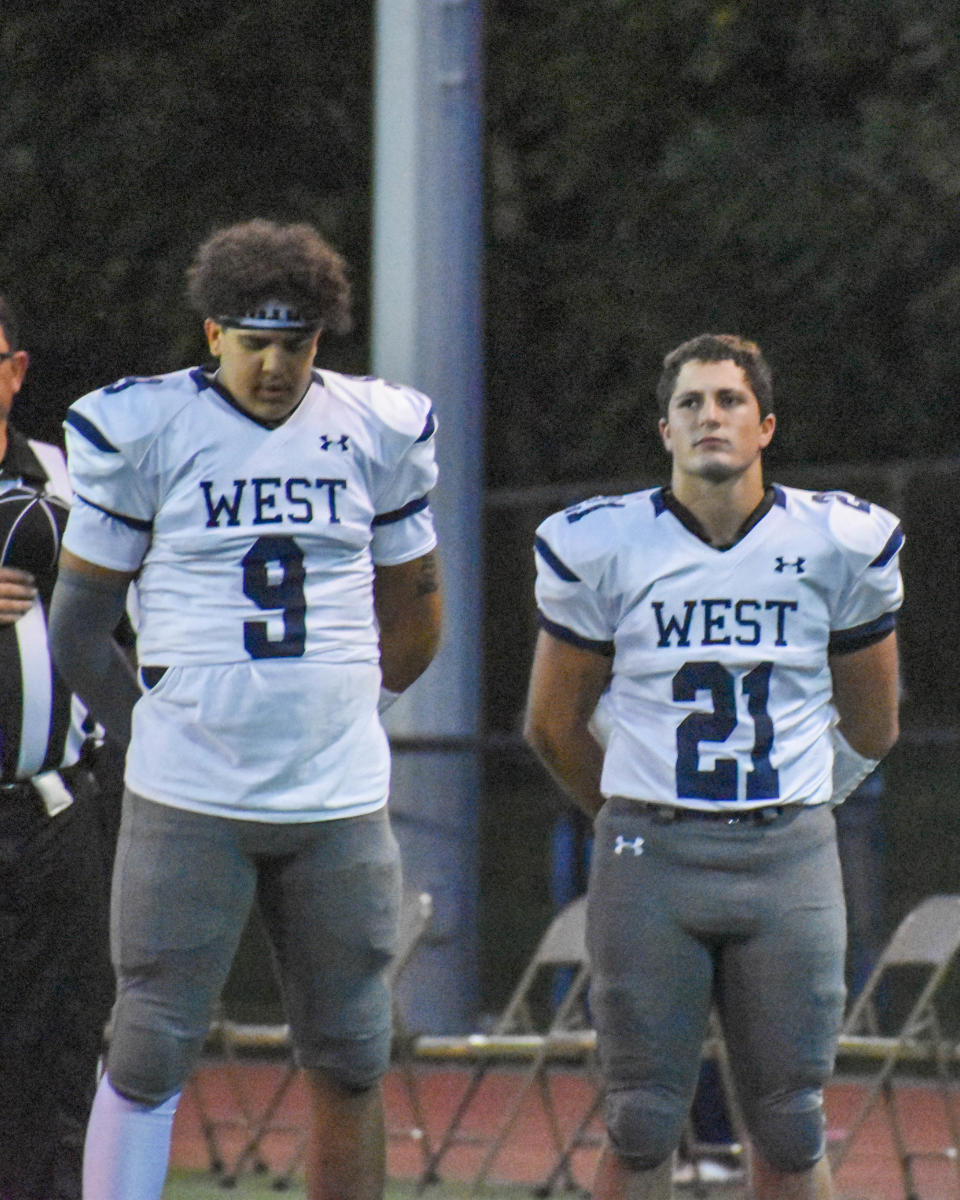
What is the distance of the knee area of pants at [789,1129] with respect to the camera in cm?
544

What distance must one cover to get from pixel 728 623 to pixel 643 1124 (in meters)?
1.02

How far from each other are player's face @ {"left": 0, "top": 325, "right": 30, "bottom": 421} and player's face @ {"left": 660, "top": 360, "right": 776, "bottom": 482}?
1406mm

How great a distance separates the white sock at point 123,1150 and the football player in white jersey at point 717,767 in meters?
0.97

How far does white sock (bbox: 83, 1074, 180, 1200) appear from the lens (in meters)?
5.04

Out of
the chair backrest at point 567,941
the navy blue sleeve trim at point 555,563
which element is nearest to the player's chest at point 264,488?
the navy blue sleeve trim at point 555,563

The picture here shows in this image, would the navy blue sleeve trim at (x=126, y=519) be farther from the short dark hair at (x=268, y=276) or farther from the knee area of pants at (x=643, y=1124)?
the knee area of pants at (x=643, y=1124)

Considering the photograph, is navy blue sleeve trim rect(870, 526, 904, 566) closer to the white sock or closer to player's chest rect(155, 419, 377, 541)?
player's chest rect(155, 419, 377, 541)

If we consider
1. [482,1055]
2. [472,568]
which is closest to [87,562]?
[482,1055]

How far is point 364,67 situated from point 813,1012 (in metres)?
9.69

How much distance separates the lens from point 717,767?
5.46 metres

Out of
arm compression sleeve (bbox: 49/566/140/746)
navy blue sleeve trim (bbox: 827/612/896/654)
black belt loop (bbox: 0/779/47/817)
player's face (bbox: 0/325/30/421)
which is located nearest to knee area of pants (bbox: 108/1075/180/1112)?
arm compression sleeve (bbox: 49/566/140/746)

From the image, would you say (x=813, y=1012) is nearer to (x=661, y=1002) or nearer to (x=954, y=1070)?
(x=661, y=1002)

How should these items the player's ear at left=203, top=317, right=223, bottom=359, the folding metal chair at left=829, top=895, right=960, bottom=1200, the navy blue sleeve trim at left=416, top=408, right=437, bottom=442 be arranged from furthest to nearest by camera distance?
the folding metal chair at left=829, top=895, right=960, bottom=1200
the navy blue sleeve trim at left=416, top=408, right=437, bottom=442
the player's ear at left=203, top=317, right=223, bottom=359

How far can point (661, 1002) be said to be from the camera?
5.45 meters
